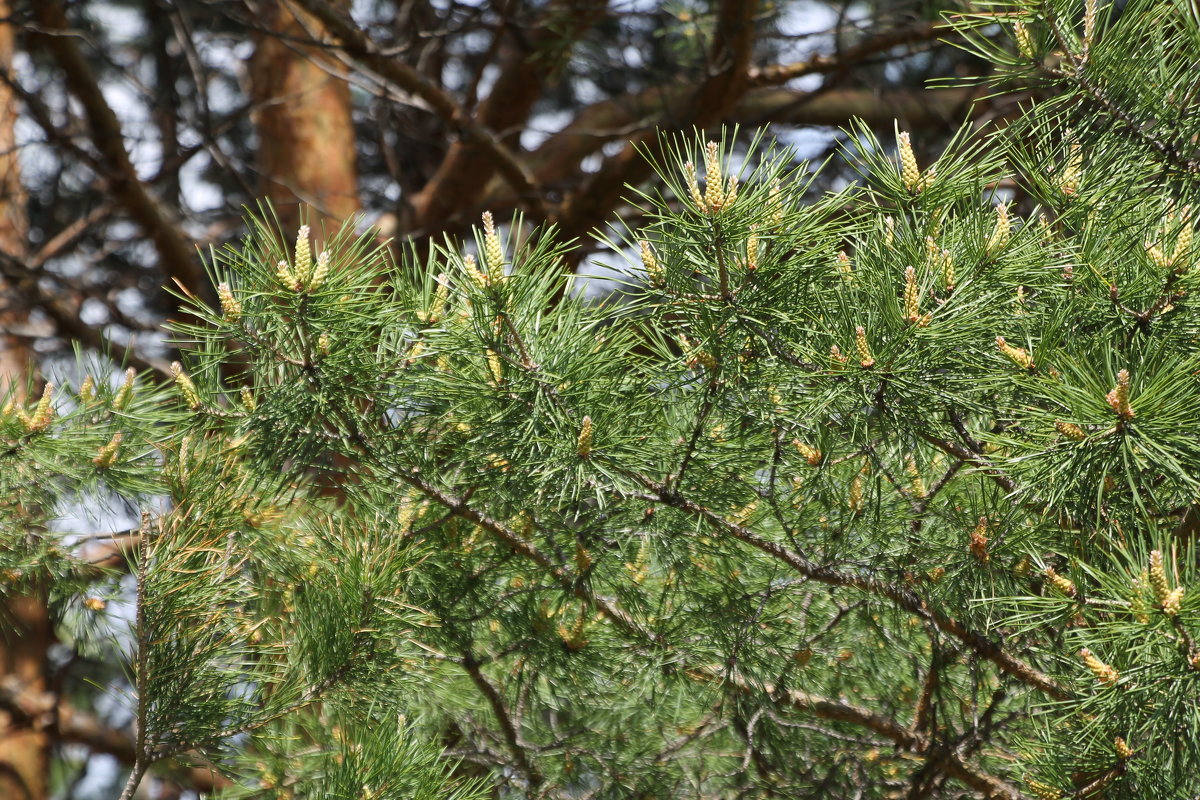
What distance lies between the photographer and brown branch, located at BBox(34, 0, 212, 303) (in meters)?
2.43

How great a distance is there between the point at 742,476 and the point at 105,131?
2.04m

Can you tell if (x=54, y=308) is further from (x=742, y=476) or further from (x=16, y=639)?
(x=742, y=476)

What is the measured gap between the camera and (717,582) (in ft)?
3.81

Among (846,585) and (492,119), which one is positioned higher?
(492,119)

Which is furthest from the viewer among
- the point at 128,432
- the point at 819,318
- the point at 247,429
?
the point at 128,432

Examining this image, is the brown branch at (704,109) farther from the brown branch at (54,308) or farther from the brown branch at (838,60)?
the brown branch at (54,308)

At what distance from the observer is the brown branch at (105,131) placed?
7.98 feet

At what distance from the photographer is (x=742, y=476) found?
1.09 m

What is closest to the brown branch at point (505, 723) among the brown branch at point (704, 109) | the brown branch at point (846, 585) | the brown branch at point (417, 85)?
the brown branch at point (846, 585)

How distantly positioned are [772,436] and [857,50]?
1.84 metres

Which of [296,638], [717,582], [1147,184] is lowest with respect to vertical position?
[296,638]

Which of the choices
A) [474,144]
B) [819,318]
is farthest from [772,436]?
[474,144]

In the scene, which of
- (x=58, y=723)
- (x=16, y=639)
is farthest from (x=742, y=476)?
(x=16, y=639)

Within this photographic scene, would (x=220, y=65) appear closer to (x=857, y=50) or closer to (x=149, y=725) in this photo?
(x=857, y=50)
